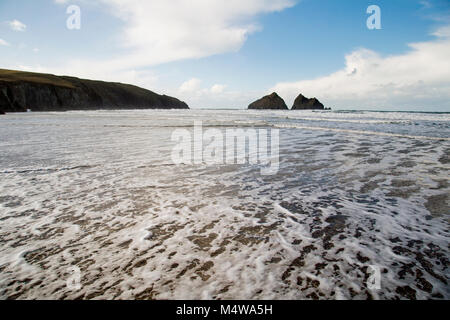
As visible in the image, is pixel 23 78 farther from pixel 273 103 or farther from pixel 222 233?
pixel 273 103

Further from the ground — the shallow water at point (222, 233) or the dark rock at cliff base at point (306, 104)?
the dark rock at cliff base at point (306, 104)

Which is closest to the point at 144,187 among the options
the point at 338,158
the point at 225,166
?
the point at 225,166

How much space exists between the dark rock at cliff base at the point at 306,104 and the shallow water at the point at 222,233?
148 metres

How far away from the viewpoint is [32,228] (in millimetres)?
3646

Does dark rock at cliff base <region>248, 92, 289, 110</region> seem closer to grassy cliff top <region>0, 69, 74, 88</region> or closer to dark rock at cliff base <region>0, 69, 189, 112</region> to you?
dark rock at cliff base <region>0, 69, 189, 112</region>

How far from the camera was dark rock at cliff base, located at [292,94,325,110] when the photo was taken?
143500mm

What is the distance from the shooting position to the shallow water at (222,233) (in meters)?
2.45

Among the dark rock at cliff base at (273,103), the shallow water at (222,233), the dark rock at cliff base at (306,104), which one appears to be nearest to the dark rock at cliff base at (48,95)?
the shallow water at (222,233)

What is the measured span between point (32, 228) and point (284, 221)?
3853 millimetres

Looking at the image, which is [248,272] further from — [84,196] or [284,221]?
[84,196]

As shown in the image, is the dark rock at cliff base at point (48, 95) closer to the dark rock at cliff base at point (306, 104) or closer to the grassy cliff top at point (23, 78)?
the grassy cliff top at point (23, 78)
